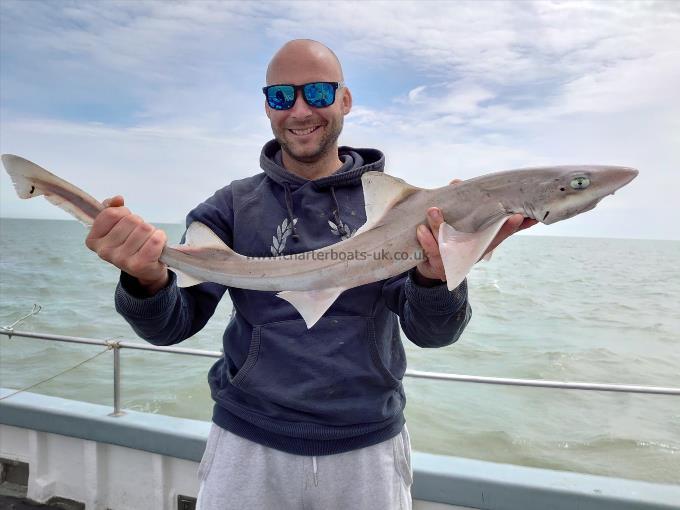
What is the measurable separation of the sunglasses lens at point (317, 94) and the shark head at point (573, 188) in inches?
47.6

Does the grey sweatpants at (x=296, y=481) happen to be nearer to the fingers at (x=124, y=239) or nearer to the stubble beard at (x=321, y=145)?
the fingers at (x=124, y=239)

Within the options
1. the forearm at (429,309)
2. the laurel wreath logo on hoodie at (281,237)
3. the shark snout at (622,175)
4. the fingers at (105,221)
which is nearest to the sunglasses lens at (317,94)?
the laurel wreath logo on hoodie at (281,237)

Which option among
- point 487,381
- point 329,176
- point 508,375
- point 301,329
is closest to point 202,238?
point 301,329

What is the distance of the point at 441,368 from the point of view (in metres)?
14.0

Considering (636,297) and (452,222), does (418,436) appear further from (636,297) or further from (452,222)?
(636,297)

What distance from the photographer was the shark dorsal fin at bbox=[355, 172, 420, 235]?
2.16 metres

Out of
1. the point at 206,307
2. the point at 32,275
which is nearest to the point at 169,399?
the point at 206,307

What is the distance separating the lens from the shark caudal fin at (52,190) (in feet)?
6.57

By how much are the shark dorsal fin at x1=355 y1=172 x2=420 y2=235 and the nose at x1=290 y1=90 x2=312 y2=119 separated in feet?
2.23

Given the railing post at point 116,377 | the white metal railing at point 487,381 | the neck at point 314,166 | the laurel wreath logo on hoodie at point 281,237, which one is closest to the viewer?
the laurel wreath logo on hoodie at point 281,237

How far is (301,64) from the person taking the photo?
268 cm

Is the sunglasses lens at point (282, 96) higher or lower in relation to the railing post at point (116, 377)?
higher

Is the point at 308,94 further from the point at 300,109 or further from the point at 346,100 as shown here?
the point at 346,100

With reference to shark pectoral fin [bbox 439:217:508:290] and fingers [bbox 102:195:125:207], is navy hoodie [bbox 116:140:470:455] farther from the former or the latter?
fingers [bbox 102:195:125:207]
